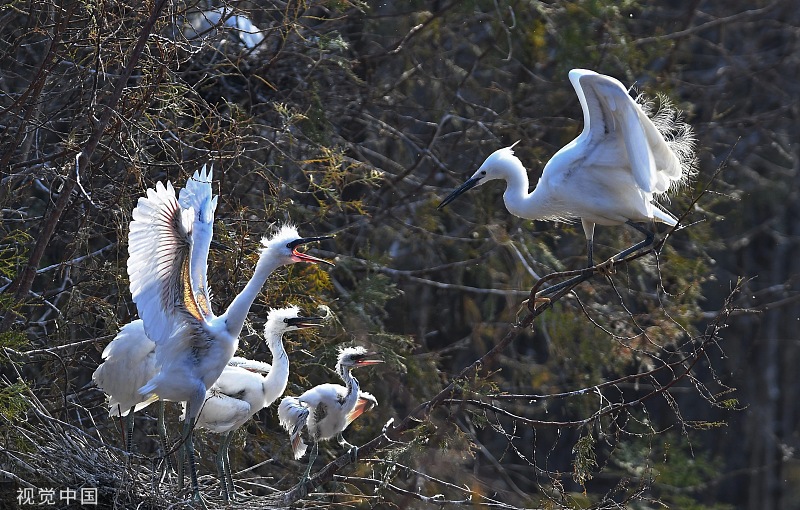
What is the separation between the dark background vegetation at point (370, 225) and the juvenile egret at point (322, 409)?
0.31m

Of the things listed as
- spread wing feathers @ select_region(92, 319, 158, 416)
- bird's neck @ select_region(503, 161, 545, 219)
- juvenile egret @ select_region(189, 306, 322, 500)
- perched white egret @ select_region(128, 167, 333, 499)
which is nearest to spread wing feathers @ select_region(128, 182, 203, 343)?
perched white egret @ select_region(128, 167, 333, 499)

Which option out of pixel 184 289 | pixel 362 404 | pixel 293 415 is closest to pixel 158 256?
pixel 184 289

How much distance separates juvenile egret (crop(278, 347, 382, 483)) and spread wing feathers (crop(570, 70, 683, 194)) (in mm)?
1490

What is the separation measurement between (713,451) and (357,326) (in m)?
8.61

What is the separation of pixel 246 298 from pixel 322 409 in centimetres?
66

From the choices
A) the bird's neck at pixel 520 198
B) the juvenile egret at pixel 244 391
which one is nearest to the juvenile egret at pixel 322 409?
the juvenile egret at pixel 244 391

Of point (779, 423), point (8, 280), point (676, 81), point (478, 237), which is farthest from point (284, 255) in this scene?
point (779, 423)

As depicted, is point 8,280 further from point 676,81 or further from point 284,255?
point 676,81

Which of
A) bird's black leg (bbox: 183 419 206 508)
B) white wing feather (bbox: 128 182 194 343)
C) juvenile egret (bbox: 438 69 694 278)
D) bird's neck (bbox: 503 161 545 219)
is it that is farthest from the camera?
bird's neck (bbox: 503 161 545 219)

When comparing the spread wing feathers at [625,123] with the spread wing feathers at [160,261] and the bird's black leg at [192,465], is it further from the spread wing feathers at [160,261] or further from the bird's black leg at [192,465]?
the bird's black leg at [192,465]

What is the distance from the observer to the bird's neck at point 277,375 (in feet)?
17.3

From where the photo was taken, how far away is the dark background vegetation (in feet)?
15.9

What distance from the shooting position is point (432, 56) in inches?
326

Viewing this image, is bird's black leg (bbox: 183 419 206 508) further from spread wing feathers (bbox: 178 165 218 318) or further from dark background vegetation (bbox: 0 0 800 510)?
spread wing feathers (bbox: 178 165 218 318)
